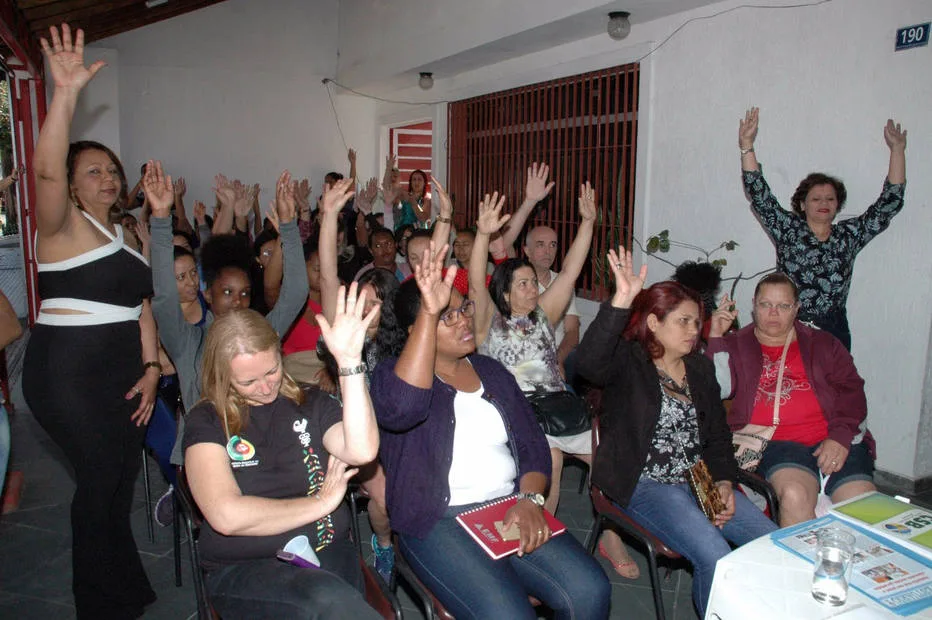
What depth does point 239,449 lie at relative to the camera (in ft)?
6.54

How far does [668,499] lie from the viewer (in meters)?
2.59

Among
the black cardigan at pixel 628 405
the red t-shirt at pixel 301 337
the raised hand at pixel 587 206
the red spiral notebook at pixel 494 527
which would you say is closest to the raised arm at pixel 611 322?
the black cardigan at pixel 628 405

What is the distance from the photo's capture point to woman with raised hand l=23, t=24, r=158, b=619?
239 centimetres

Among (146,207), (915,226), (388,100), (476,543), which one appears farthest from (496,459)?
(388,100)

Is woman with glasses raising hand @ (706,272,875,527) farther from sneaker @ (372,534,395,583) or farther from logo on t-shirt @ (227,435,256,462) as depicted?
logo on t-shirt @ (227,435,256,462)

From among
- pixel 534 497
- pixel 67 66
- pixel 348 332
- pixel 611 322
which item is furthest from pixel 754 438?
pixel 67 66

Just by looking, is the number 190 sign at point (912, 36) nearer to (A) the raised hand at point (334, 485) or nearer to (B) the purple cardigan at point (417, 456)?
(B) the purple cardigan at point (417, 456)

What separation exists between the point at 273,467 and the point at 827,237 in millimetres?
3470

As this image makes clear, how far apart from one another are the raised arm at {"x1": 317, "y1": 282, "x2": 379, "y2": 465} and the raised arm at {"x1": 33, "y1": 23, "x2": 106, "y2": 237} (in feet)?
3.55

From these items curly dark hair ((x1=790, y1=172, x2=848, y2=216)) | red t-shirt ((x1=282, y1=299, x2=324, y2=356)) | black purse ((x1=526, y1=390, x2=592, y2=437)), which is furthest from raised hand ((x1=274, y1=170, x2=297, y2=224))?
curly dark hair ((x1=790, y1=172, x2=848, y2=216))

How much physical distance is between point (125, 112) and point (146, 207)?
181 inches

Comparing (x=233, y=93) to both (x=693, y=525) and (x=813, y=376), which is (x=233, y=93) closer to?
(x=813, y=376)

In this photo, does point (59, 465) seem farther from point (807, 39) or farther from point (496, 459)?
point (807, 39)

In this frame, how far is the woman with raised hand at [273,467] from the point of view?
6.07ft
